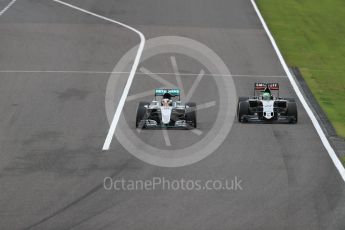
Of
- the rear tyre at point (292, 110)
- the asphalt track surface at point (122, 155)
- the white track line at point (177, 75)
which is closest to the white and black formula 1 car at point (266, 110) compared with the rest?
the rear tyre at point (292, 110)

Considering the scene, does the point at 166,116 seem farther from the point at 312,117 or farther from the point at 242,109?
the point at 312,117

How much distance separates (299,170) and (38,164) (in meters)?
7.42

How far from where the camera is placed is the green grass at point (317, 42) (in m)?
34.2

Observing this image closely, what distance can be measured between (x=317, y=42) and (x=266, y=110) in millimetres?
17023

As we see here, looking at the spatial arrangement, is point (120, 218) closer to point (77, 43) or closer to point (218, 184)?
point (218, 184)

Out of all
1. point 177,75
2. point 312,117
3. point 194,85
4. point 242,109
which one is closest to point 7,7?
point 177,75

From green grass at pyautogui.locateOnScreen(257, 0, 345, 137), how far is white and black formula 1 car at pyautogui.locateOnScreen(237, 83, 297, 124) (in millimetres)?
1780

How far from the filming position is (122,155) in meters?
24.7

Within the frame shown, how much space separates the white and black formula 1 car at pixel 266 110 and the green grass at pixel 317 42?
5.84ft

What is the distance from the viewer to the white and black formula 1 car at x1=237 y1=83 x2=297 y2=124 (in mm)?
28697

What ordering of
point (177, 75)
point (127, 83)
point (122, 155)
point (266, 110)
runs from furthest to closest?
point (177, 75), point (127, 83), point (266, 110), point (122, 155)

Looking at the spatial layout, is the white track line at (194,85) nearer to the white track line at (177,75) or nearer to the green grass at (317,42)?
the white track line at (177,75)

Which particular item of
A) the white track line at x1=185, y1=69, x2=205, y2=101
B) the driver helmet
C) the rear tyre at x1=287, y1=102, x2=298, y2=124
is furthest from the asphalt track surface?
the driver helmet

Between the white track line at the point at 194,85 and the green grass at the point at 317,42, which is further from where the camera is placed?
the green grass at the point at 317,42
